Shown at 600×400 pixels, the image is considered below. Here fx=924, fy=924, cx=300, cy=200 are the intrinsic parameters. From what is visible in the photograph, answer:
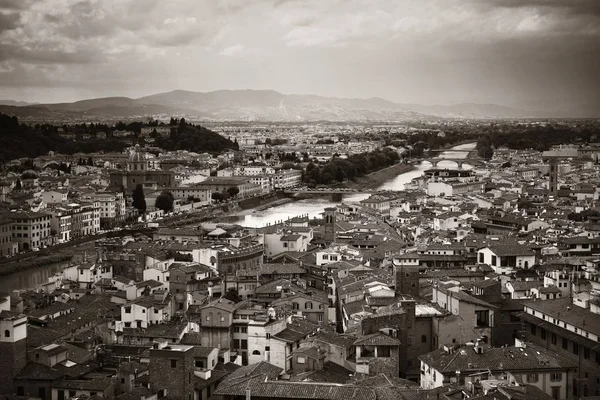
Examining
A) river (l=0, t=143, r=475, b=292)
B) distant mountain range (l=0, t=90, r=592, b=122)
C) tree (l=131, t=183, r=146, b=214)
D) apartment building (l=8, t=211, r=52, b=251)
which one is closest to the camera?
river (l=0, t=143, r=475, b=292)

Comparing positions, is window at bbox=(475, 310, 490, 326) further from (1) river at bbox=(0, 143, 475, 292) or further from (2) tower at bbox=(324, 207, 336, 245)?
(1) river at bbox=(0, 143, 475, 292)

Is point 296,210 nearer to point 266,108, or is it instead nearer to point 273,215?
point 273,215

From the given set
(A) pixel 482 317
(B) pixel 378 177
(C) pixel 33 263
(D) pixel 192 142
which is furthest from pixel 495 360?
(D) pixel 192 142

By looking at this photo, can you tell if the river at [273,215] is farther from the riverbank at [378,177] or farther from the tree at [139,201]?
the tree at [139,201]

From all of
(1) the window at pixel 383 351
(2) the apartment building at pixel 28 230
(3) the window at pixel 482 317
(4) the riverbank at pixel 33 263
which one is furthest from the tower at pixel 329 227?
(1) the window at pixel 383 351

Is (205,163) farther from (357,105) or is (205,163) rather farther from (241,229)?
(357,105)

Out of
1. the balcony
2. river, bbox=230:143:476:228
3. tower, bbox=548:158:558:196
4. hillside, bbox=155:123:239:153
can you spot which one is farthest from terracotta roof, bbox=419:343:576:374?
hillside, bbox=155:123:239:153
